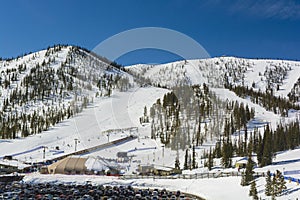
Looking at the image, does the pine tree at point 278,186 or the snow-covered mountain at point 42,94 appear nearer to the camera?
the pine tree at point 278,186

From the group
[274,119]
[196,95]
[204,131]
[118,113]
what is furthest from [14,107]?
[274,119]

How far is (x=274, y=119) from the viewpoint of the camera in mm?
112188

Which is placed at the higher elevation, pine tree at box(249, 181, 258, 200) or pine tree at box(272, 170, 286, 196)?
pine tree at box(272, 170, 286, 196)

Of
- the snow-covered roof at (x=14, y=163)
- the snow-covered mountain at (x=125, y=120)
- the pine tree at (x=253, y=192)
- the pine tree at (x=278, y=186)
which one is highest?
the snow-covered mountain at (x=125, y=120)

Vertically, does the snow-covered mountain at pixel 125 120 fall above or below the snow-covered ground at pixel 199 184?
above

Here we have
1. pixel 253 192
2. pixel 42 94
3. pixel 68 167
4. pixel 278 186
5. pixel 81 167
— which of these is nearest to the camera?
pixel 278 186

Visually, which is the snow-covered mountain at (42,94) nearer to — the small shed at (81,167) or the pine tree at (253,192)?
the small shed at (81,167)

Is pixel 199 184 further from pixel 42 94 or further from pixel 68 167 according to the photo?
pixel 42 94

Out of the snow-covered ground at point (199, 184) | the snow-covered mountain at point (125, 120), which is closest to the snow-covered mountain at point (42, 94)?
the snow-covered mountain at point (125, 120)

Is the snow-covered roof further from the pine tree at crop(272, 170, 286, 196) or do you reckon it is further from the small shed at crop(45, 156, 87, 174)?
the pine tree at crop(272, 170, 286, 196)

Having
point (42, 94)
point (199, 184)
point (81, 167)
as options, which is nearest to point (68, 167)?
point (81, 167)

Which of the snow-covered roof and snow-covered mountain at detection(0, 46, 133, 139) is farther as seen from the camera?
snow-covered mountain at detection(0, 46, 133, 139)

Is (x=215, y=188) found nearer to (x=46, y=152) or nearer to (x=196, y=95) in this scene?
(x=46, y=152)

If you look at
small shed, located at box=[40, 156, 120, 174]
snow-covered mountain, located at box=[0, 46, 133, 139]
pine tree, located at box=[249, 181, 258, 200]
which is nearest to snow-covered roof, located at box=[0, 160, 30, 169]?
small shed, located at box=[40, 156, 120, 174]
